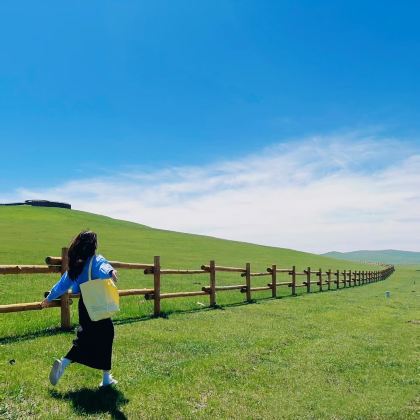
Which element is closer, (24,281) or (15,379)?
(15,379)

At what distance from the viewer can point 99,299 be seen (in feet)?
19.9

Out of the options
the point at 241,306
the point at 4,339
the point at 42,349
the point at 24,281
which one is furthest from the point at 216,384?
the point at 24,281

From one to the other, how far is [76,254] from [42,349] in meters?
2.78

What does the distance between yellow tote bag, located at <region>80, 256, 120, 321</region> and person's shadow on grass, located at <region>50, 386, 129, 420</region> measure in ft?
3.09

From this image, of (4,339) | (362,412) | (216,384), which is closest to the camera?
(362,412)

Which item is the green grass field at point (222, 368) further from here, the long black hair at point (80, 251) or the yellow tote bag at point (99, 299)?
the long black hair at point (80, 251)

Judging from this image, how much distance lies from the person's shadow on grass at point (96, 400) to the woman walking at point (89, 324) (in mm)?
229

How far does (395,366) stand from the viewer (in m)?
8.56

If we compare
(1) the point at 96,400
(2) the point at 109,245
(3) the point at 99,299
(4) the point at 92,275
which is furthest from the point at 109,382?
(2) the point at 109,245

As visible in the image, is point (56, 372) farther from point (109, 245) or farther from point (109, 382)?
point (109, 245)

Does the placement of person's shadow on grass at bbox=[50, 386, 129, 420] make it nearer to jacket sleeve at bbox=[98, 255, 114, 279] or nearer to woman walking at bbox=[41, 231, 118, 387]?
woman walking at bbox=[41, 231, 118, 387]

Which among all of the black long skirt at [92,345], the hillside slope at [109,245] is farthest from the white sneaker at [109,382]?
the hillside slope at [109,245]

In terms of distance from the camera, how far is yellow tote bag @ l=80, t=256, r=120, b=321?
6059mm

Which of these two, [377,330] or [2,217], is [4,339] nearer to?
[377,330]
